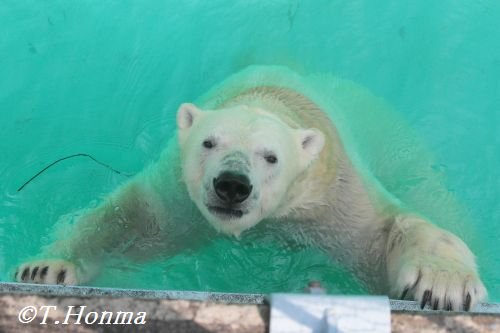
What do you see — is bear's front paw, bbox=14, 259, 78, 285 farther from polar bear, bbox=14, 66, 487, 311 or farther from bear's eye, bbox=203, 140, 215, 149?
bear's eye, bbox=203, 140, 215, 149

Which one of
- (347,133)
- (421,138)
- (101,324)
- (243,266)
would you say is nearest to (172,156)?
(243,266)

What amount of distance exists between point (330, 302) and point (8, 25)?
455cm

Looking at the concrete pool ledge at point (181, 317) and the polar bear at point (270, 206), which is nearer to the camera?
the concrete pool ledge at point (181, 317)

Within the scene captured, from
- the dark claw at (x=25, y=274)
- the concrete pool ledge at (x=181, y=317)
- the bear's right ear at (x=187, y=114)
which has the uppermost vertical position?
the bear's right ear at (x=187, y=114)

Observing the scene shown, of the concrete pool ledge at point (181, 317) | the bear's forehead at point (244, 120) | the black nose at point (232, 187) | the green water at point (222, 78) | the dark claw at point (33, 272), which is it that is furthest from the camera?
the green water at point (222, 78)

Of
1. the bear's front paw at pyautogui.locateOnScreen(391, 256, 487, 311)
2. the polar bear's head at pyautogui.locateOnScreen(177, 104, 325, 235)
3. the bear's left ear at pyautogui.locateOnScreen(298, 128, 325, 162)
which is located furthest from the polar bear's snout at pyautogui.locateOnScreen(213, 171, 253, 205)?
the bear's front paw at pyautogui.locateOnScreen(391, 256, 487, 311)

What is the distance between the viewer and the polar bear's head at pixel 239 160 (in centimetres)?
285

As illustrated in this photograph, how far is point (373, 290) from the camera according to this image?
3352 millimetres

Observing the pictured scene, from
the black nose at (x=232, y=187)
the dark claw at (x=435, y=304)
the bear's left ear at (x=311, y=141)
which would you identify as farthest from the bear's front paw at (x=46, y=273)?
the dark claw at (x=435, y=304)

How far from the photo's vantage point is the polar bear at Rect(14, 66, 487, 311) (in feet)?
9.24

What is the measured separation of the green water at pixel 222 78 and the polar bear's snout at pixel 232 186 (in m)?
0.83

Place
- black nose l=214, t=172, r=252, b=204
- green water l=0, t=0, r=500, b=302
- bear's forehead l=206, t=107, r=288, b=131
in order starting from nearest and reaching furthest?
black nose l=214, t=172, r=252, b=204, bear's forehead l=206, t=107, r=288, b=131, green water l=0, t=0, r=500, b=302

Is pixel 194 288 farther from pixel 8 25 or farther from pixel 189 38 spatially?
pixel 8 25

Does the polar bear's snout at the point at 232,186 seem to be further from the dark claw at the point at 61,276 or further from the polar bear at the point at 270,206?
the dark claw at the point at 61,276
